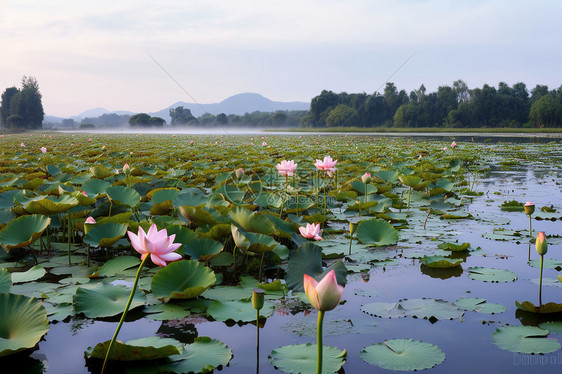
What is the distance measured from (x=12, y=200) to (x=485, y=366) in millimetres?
3126

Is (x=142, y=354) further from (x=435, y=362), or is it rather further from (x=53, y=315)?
(x=435, y=362)

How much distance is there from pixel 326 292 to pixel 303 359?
60 cm

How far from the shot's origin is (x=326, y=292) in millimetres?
875

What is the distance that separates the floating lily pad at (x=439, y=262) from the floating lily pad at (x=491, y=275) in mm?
96

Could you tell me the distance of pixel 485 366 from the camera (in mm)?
1360

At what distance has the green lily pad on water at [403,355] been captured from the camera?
1.34 meters

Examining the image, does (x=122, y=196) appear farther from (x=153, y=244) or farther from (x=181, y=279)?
(x=153, y=244)

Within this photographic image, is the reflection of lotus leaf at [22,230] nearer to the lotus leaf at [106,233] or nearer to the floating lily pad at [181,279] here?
the lotus leaf at [106,233]

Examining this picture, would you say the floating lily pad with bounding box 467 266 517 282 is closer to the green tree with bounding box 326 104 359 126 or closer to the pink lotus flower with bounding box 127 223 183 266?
the pink lotus flower with bounding box 127 223 183 266

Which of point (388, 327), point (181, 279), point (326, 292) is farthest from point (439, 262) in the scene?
point (326, 292)

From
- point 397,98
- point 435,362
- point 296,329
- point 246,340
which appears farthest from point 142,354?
point 397,98

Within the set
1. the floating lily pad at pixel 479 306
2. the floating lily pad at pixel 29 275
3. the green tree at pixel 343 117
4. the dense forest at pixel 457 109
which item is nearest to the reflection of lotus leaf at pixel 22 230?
the floating lily pad at pixel 29 275

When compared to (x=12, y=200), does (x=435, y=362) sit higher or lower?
lower

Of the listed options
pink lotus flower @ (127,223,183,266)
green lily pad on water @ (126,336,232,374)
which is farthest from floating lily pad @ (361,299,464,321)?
pink lotus flower @ (127,223,183,266)
